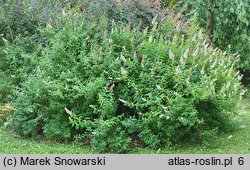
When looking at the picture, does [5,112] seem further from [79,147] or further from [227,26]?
[227,26]

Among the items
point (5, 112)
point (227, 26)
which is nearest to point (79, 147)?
point (5, 112)

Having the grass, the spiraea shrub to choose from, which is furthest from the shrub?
the grass

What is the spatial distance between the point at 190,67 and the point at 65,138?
230cm

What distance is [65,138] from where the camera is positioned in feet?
25.3

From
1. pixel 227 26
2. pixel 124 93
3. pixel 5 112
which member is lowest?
pixel 5 112

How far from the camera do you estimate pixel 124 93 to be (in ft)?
24.8

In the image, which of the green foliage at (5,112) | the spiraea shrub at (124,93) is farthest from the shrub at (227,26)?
the green foliage at (5,112)

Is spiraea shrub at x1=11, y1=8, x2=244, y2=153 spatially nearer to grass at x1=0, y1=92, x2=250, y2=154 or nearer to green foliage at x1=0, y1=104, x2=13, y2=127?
grass at x1=0, y1=92, x2=250, y2=154

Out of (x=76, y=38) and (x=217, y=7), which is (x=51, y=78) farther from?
(x=217, y=7)

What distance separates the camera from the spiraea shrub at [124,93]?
7.14m

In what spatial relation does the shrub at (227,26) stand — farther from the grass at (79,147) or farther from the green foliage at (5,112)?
the green foliage at (5,112)

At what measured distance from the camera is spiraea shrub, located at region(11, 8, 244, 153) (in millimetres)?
7141

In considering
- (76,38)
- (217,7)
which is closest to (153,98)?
(76,38)

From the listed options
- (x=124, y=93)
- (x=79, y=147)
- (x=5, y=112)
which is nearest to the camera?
(x=79, y=147)
